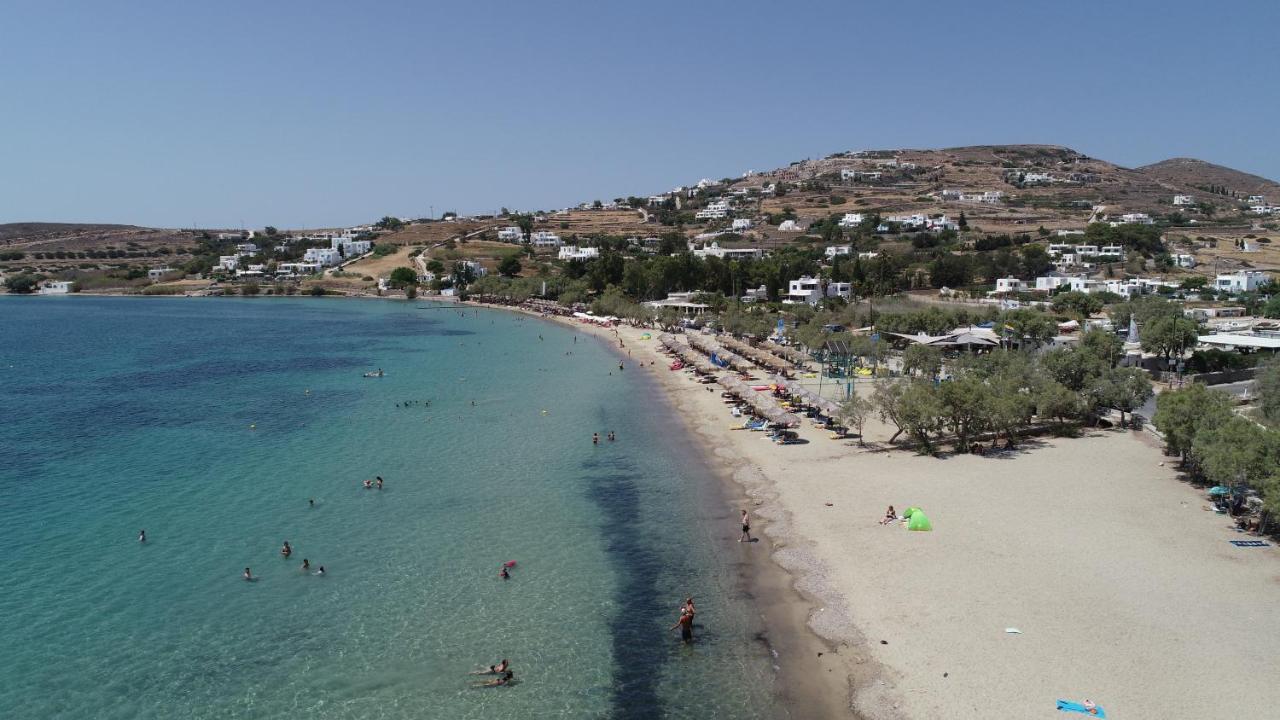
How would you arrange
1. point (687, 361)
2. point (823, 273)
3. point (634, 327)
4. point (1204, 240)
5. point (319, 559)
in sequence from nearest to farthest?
point (319, 559) < point (687, 361) < point (634, 327) < point (823, 273) < point (1204, 240)

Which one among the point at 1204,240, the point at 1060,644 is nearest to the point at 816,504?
Answer: the point at 1060,644

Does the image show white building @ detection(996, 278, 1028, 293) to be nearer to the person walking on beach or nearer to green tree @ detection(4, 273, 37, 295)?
the person walking on beach

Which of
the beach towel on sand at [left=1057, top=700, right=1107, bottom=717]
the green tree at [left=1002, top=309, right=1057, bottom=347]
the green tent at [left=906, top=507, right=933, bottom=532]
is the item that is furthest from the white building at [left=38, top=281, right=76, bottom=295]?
the beach towel on sand at [left=1057, top=700, right=1107, bottom=717]

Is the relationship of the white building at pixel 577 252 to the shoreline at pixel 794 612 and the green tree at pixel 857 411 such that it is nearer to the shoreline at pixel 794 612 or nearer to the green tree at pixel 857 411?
the green tree at pixel 857 411

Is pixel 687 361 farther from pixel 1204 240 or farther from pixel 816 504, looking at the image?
pixel 1204 240

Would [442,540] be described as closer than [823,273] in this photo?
Yes

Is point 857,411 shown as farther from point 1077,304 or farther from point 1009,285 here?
point 1009,285

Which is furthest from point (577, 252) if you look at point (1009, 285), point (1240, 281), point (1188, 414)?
point (1188, 414)
